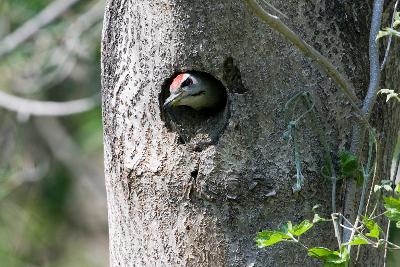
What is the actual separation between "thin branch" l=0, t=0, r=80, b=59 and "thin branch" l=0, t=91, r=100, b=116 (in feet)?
1.06

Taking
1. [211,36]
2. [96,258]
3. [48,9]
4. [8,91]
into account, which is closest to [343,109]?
[211,36]

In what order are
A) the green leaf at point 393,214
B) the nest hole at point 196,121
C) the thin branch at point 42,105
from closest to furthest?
the green leaf at point 393,214
the nest hole at point 196,121
the thin branch at point 42,105

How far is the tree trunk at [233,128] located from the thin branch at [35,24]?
10.8 ft

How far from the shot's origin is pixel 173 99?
2.62 meters

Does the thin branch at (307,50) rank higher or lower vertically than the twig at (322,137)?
higher

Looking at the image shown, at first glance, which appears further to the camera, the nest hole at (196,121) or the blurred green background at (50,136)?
the blurred green background at (50,136)

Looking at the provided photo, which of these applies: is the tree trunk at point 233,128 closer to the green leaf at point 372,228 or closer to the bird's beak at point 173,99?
the bird's beak at point 173,99

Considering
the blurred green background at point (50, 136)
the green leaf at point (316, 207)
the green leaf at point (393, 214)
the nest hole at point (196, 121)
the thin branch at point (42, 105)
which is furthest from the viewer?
the blurred green background at point (50, 136)

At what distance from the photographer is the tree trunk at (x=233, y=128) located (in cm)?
253

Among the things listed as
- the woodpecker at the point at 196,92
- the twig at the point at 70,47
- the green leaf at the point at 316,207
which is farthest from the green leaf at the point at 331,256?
the twig at the point at 70,47

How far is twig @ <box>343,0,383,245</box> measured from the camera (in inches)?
98.5

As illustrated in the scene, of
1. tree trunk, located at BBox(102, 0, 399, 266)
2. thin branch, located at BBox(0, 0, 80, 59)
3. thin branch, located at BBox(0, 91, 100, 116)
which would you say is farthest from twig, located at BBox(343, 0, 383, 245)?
thin branch, located at BBox(0, 0, 80, 59)

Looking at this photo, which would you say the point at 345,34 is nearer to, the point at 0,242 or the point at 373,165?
the point at 373,165

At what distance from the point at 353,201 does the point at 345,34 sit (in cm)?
50
